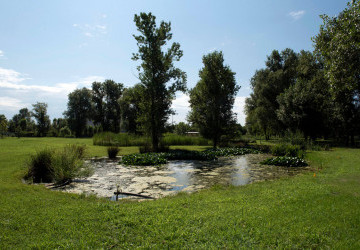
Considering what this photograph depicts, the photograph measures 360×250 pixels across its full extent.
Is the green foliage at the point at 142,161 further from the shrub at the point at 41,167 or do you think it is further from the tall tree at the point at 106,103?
the tall tree at the point at 106,103

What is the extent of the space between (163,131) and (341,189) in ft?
50.4

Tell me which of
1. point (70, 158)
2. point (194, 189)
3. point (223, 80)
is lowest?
point (194, 189)

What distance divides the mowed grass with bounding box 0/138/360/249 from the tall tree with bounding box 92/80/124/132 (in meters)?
54.6

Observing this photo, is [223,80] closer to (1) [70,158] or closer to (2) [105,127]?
(1) [70,158]

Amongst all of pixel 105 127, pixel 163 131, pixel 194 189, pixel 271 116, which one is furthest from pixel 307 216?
pixel 105 127

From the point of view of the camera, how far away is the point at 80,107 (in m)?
58.9

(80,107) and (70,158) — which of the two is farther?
(80,107)

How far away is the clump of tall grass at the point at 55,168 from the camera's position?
820cm

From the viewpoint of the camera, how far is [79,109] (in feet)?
193

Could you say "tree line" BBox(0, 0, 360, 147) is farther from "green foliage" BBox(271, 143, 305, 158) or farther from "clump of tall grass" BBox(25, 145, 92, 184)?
"clump of tall grass" BBox(25, 145, 92, 184)

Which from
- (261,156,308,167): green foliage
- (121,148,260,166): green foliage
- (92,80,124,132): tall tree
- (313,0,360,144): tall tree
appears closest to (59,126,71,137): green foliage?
(92,80,124,132): tall tree

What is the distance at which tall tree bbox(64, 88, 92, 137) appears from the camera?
58.2m

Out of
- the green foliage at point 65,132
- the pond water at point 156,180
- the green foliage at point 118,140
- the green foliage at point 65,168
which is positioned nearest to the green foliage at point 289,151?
the pond water at point 156,180

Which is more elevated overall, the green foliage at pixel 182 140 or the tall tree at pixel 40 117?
the tall tree at pixel 40 117
